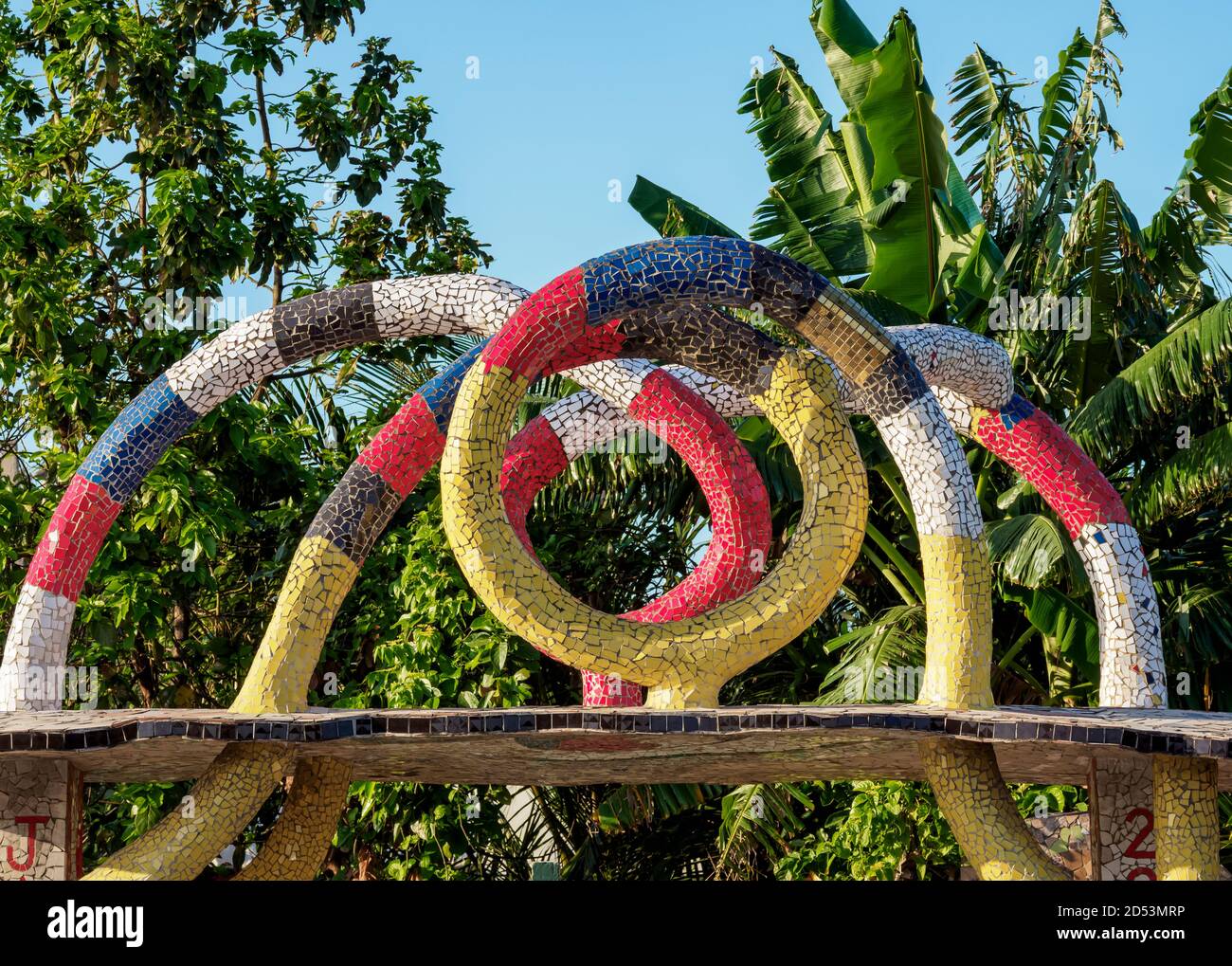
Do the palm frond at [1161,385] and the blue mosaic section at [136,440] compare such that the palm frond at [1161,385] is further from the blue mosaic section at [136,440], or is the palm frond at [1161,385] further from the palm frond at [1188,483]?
the blue mosaic section at [136,440]

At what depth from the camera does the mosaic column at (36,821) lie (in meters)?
8.05

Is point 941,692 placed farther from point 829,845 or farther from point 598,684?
point 829,845

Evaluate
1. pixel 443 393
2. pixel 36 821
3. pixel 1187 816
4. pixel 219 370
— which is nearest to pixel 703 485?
pixel 443 393

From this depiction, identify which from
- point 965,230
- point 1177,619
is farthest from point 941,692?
point 965,230

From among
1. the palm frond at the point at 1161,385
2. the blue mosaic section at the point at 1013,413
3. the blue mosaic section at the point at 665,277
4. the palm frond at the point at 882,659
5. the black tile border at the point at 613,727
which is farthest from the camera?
the palm frond at the point at 882,659

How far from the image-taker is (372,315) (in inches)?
362

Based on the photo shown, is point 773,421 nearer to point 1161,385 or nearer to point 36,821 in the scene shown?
point 36,821

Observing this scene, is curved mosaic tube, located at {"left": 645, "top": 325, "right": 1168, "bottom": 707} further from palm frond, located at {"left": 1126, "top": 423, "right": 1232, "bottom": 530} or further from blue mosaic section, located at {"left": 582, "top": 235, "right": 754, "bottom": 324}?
palm frond, located at {"left": 1126, "top": 423, "right": 1232, "bottom": 530}

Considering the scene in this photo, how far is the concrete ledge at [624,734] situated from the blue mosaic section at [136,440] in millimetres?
1351

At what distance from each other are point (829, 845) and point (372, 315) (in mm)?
6225

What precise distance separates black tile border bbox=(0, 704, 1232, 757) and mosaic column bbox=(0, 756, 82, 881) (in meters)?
0.90

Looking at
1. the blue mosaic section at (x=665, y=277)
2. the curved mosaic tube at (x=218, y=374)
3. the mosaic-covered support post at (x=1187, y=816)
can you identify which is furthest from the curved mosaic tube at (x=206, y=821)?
the mosaic-covered support post at (x=1187, y=816)

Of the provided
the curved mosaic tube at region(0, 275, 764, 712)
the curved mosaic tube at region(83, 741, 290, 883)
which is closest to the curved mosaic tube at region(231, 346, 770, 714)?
the curved mosaic tube at region(0, 275, 764, 712)

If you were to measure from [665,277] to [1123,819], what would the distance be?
383cm
